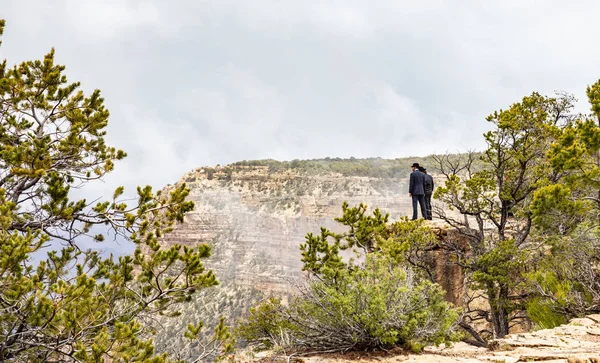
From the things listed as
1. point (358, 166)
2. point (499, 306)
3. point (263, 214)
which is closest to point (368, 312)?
point (499, 306)

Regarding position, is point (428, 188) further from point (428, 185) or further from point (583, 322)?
point (583, 322)

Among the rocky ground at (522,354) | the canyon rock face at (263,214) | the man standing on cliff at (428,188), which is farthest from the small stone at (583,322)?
the canyon rock face at (263,214)

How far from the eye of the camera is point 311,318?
5887 millimetres

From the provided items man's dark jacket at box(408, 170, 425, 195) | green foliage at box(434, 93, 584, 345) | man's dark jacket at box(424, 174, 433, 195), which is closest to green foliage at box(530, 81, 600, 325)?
green foliage at box(434, 93, 584, 345)

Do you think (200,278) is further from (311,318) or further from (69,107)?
(69,107)

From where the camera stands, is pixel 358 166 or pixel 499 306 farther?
pixel 358 166

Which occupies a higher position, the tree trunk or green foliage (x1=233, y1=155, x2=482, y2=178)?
green foliage (x1=233, y1=155, x2=482, y2=178)

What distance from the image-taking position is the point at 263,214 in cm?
4809

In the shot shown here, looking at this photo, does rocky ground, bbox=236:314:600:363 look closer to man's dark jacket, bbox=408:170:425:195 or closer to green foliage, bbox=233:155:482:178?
man's dark jacket, bbox=408:170:425:195

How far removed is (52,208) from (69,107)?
1.67 m

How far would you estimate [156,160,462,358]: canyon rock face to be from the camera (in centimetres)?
4112

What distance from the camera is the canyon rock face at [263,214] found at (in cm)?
4112

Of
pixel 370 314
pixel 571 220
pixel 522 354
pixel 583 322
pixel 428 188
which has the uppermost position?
pixel 428 188

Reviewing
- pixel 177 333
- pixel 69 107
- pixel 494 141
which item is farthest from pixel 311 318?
pixel 177 333
